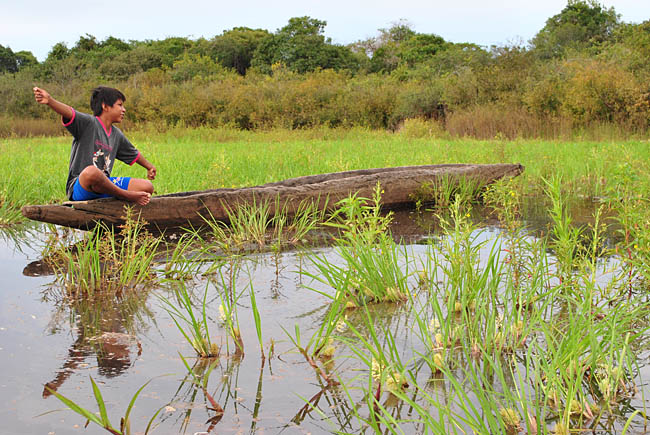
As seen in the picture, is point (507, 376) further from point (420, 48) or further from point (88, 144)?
point (420, 48)

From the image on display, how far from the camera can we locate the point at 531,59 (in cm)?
2130

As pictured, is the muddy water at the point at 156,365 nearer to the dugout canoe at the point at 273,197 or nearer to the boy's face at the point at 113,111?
the dugout canoe at the point at 273,197

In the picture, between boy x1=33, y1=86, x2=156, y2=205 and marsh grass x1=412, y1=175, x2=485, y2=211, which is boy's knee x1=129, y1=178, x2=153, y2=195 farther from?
marsh grass x1=412, y1=175, x2=485, y2=211

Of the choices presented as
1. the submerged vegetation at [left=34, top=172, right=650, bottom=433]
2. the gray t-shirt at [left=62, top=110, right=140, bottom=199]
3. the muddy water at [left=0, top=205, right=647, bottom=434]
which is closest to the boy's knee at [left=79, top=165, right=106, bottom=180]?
the gray t-shirt at [left=62, top=110, right=140, bottom=199]


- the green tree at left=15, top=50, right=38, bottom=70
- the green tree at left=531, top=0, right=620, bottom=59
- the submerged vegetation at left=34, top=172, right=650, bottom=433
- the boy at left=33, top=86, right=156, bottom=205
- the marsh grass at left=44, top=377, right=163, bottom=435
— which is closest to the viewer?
the marsh grass at left=44, top=377, right=163, bottom=435

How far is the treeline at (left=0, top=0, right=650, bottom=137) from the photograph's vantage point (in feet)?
56.9

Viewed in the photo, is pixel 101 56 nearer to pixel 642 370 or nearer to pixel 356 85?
pixel 356 85

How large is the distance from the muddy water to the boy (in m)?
1.15

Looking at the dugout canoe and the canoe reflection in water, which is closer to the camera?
the canoe reflection in water

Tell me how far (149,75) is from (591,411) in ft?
98.5

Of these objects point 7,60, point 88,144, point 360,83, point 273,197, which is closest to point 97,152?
point 88,144

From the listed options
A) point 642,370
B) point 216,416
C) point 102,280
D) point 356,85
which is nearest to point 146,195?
point 102,280

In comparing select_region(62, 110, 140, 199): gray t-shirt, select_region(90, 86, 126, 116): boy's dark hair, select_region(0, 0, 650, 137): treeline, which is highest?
select_region(0, 0, 650, 137): treeline

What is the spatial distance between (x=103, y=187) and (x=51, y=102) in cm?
83
